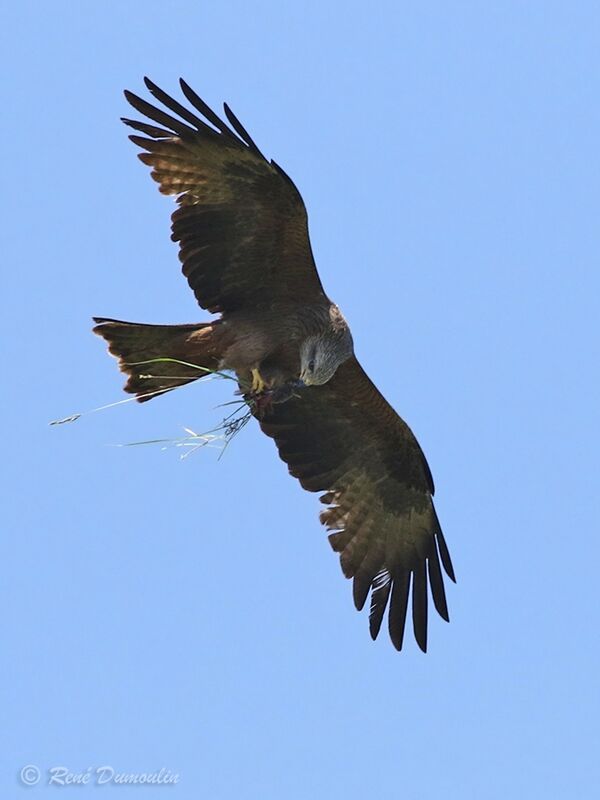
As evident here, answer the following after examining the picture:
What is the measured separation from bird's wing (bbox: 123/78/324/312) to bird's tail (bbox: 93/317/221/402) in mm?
345

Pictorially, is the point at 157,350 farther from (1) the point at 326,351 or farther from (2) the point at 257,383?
(1) the point at 326,351

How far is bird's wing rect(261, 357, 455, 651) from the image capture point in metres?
12.5

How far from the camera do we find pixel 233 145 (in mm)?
11055

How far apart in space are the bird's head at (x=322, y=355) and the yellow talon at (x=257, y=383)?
29cm

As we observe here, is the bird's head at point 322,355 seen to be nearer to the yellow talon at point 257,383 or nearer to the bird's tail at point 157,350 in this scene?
the yellow talon at point 257,383

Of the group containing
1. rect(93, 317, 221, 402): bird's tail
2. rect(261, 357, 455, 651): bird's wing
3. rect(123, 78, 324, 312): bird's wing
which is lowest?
rect(261, 357, 455, 651): bird's wing

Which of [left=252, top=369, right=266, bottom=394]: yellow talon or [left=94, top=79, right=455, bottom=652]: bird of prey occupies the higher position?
[left=94, top=79, right=455, bottom=652]: bird of prey

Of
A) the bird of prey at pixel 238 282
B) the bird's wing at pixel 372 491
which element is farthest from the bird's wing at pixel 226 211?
the bird's wing at pixel 372 491

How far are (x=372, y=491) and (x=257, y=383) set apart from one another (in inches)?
80.8

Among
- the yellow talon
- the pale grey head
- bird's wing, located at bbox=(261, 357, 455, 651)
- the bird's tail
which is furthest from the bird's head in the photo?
bird's wing, located at bbox=(261, 357, 455, 651)

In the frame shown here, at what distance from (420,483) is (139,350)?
111 inches

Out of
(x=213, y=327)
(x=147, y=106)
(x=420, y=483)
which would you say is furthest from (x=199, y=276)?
(x=420, y=483)

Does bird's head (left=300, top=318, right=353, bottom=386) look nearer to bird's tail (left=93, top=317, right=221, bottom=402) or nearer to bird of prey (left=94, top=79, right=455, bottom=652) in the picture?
bird of prey (left=94, top=79, right=455, bottom=652)

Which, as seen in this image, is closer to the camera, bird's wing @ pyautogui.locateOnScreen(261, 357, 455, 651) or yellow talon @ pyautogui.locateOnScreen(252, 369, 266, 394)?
yellow talon @ pyautogui.locateOnScreen(252, 369, 266, 394)
